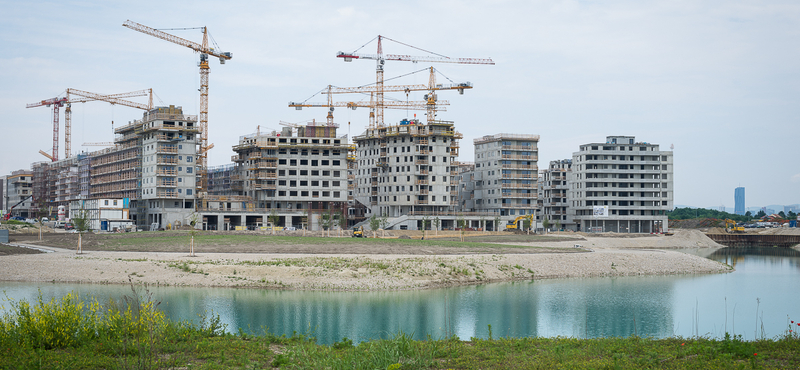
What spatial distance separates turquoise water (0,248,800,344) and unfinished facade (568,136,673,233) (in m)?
99.7

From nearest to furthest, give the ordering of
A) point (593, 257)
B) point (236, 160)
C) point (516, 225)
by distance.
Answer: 1. point (593, 257)
2. point (516, 225)
3. point (236, 160)

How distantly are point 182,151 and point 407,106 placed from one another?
7081cm

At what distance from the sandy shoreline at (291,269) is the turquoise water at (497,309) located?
189 cm

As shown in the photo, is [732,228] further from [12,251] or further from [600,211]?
[12,251]

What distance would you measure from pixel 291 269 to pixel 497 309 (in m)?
17.8

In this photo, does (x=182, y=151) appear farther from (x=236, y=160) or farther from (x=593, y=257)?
(x=593, y=257)

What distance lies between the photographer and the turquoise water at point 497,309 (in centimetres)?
3300

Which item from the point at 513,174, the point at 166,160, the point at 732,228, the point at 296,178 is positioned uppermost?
the point at 166,160

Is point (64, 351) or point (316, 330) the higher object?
point (64, 351)

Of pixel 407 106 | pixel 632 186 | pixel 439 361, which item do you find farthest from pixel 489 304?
pixel 407 106

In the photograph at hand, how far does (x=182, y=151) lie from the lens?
407ft

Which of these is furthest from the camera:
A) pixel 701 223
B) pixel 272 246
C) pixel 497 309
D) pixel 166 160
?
pixel 701 223

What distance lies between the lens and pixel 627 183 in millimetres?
155625

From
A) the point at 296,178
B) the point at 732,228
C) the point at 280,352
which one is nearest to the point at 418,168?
the point at 296,178
